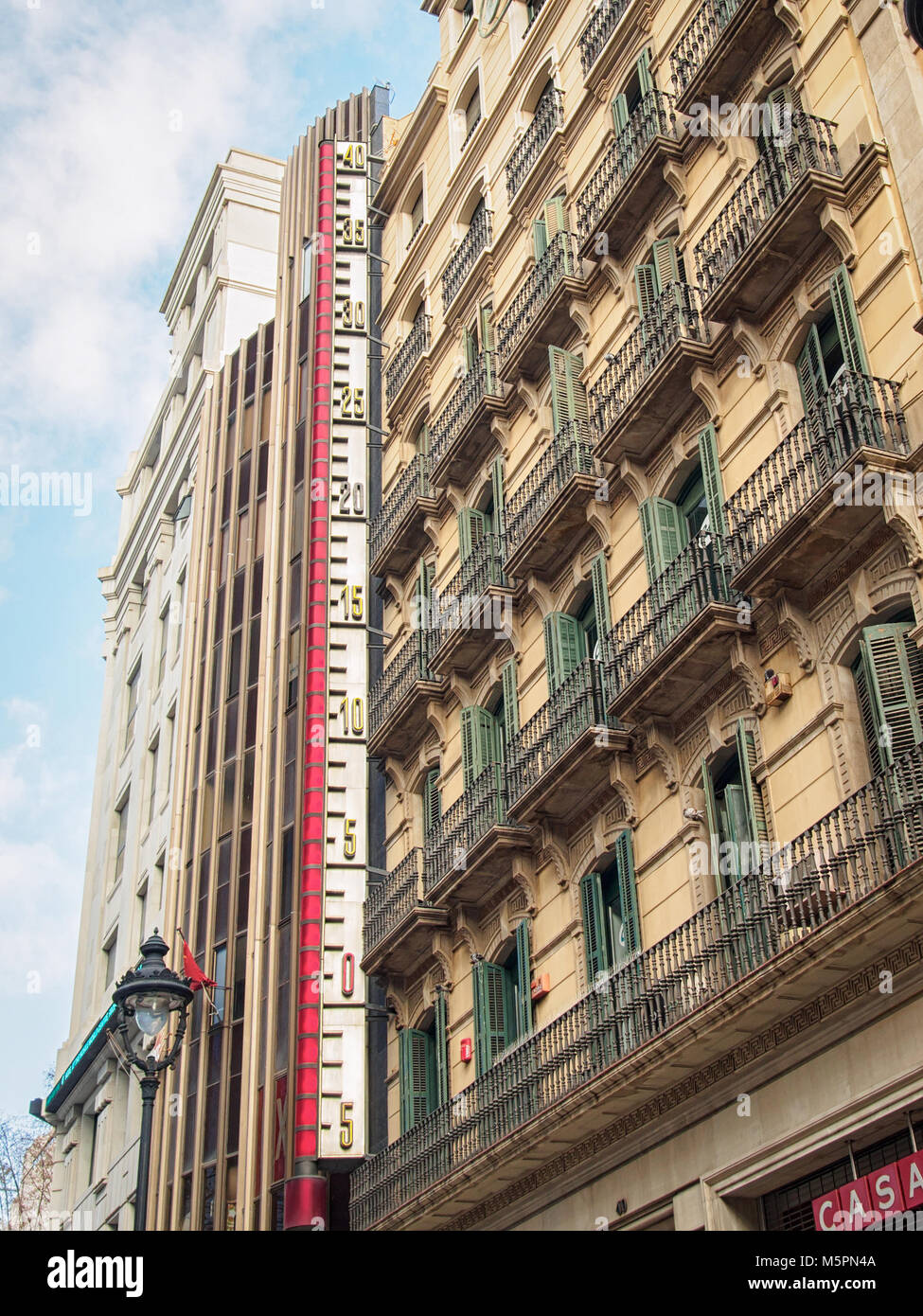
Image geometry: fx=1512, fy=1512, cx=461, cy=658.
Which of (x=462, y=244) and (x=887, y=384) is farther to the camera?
(x=462, y=244)

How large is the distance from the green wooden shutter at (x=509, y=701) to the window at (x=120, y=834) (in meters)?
25.5

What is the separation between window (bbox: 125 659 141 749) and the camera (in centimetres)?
4938

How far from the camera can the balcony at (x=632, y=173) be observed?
21.1m

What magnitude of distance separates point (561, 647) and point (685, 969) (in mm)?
6649

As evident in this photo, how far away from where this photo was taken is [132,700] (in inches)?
2002

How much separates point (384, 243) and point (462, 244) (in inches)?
281

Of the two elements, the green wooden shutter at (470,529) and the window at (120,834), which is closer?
the green wooden shutter at (470,529)

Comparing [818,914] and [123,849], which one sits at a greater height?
[123,849]

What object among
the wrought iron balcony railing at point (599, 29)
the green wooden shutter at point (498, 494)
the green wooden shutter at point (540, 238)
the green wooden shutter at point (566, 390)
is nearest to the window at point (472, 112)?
the wrought iron balcony railing at point (599, 29)

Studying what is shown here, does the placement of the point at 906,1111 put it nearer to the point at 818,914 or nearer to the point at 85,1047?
the point at 818,914

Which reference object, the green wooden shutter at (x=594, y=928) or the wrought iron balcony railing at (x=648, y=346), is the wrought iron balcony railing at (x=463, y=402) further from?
the green wooden shutter at (x=594, y=928)

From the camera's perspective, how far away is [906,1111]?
→ 43.2 ft
